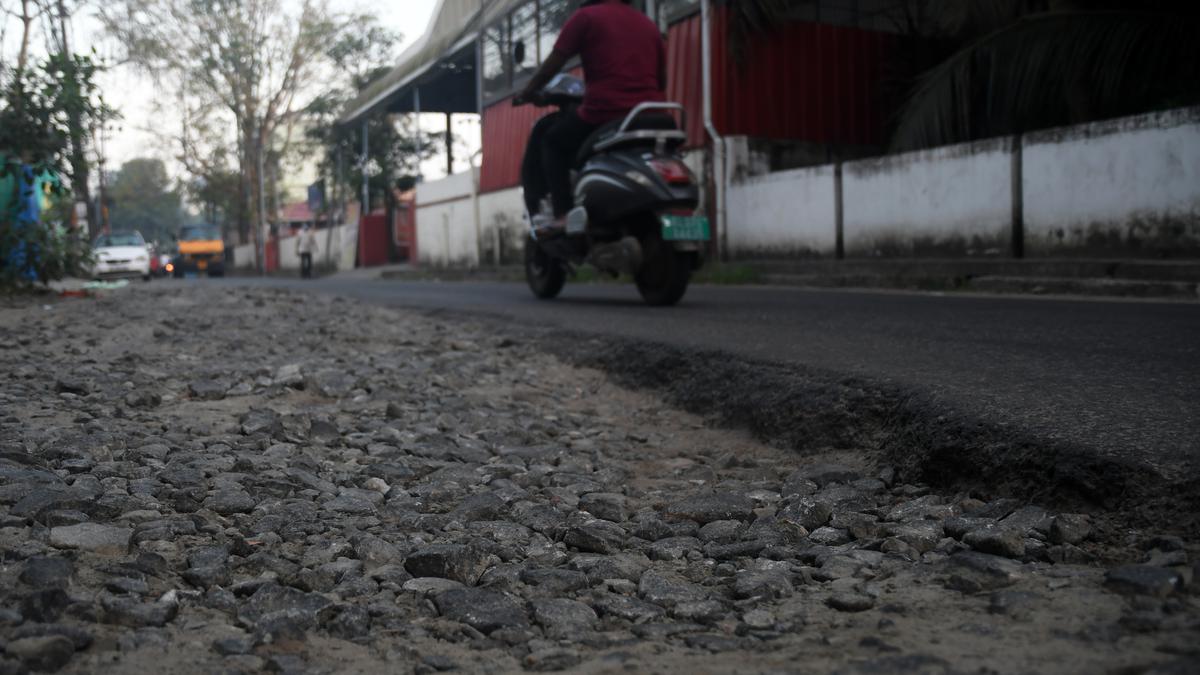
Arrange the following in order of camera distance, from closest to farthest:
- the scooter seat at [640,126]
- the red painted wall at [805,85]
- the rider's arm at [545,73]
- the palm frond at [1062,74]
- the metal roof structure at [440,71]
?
the scooter seat at [640,126] < the rider's arm at [545,73] < the palm frond at [1062,74] < the red painted wall at [805,85] < the metal roof structure at [440,71]

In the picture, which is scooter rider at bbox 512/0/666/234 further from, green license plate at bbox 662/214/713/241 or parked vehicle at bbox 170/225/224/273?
parked vehicle at bbox 170/225/224/273

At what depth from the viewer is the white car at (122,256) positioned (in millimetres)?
23906

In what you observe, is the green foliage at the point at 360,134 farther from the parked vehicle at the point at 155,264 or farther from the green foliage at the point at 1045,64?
the green foliage at the point at 1045,64

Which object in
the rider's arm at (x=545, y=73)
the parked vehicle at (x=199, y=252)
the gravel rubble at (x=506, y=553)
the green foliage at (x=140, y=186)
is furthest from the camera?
the green foliage at (x=140, y=186)

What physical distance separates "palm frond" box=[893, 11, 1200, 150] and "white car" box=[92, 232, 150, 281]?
19.9 meters

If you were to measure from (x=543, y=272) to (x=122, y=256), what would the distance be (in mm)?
20124

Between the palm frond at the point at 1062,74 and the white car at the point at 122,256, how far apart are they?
19921 millimetres

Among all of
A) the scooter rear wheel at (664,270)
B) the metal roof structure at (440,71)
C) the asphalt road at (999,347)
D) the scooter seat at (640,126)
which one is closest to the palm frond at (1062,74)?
the asphalt road at (999,347)

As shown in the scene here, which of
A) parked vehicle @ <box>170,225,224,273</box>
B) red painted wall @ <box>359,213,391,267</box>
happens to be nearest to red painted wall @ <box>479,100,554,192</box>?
red painted wall @ <box>359,213,391,267</box>

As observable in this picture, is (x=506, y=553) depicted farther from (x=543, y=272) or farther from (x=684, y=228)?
(x=543, y=272)

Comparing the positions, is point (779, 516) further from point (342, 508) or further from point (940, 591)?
point (342, 508)

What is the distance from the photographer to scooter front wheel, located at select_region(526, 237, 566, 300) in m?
7.86

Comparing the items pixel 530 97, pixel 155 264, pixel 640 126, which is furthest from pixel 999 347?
pixel 155 264

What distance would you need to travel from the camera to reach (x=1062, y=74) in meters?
9.12
